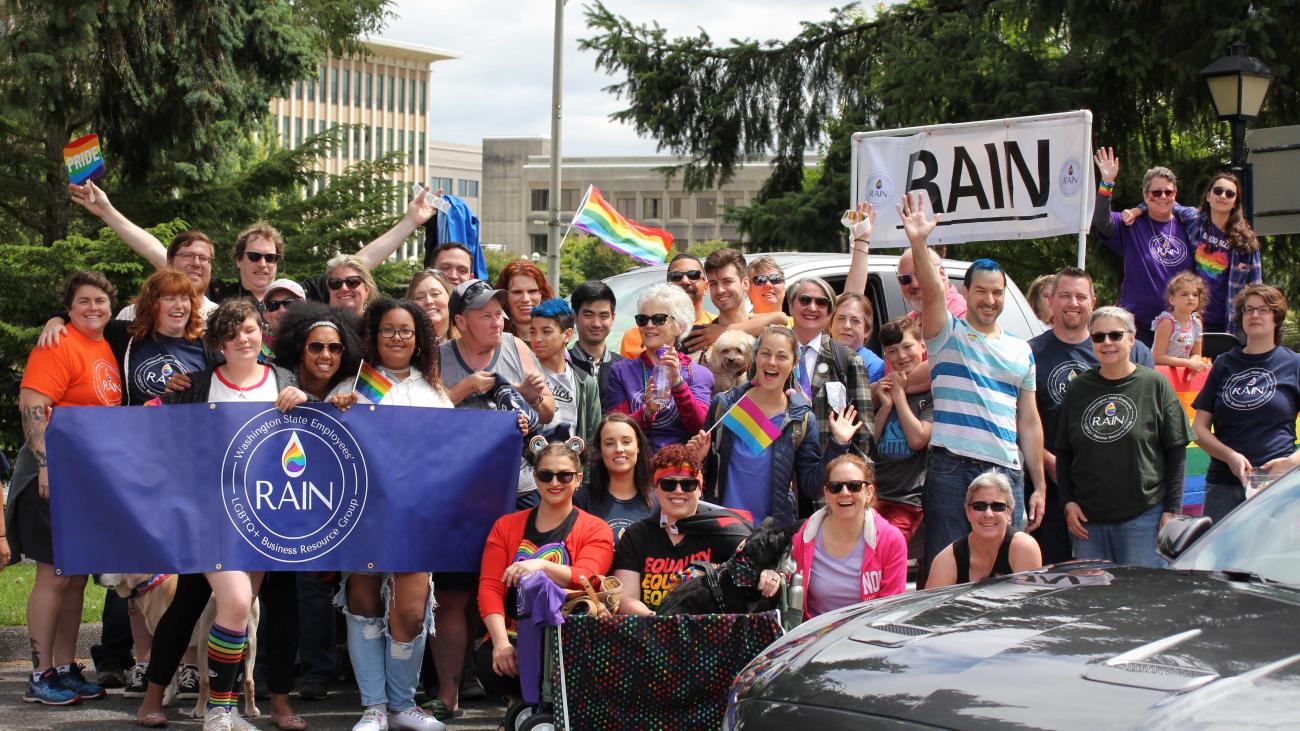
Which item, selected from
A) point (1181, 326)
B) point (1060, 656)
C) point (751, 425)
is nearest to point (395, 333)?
point (751, 425)

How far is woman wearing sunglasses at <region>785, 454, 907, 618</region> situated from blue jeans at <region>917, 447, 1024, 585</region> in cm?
79

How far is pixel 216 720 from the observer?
6.41m

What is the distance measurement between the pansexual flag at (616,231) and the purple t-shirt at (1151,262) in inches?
170

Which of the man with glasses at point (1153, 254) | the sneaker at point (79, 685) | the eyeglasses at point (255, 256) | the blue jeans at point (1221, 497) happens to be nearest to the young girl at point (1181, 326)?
the man with glasses at point (1153, 254)

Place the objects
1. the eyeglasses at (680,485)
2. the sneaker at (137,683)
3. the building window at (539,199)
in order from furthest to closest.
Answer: the building window at (539,199), the sneaker at (137,683), the eyeglasses at (680,485)

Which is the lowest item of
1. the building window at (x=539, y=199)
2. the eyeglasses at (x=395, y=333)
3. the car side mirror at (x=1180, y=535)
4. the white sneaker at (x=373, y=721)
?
the white sneaker at (x=373, y=721)

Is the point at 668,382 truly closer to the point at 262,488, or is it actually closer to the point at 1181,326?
the point at 262,488

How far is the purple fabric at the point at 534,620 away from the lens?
6.08 m

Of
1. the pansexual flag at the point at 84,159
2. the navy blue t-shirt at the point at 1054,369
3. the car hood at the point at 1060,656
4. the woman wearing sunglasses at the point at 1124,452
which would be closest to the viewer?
the car hood at the point at 1060,656

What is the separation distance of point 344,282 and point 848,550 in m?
3.12

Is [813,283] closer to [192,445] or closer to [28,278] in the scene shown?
[192,445]

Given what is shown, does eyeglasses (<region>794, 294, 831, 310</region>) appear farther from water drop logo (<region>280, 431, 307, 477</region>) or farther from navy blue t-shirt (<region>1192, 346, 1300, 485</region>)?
water drop logo (<region>280, 431, 307, 477</region>)

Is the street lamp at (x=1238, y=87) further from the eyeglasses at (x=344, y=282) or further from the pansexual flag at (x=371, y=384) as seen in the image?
the pansexual flag at (x=371, y=384)

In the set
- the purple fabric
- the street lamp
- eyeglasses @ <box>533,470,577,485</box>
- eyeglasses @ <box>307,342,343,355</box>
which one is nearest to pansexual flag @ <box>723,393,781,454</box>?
eyeglasses @ <box>533,470,577,485</box>
